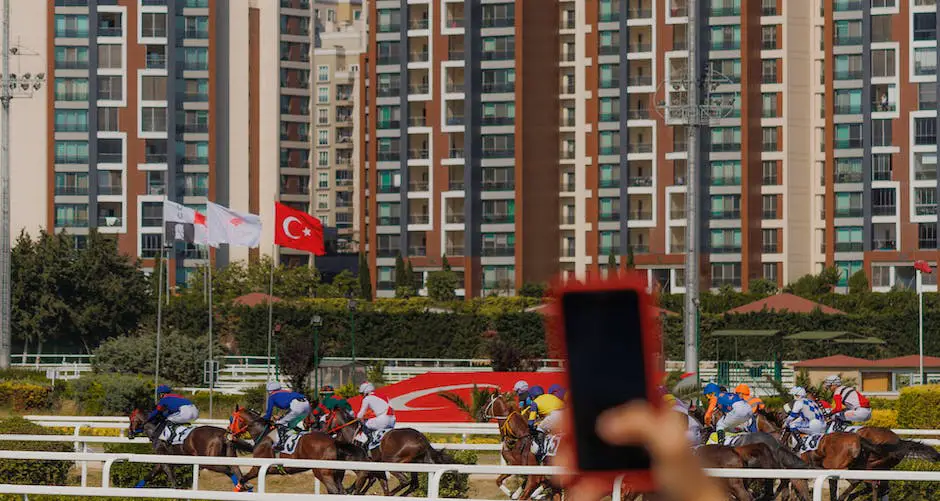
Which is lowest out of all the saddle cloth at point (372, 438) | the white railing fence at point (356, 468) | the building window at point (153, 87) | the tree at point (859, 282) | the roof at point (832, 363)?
the roof at point (832, 363)

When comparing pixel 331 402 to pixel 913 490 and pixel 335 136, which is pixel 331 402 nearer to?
pixel 913 490

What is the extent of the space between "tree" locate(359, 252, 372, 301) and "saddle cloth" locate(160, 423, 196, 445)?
208 feet

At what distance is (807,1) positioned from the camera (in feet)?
284

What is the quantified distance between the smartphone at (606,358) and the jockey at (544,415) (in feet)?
52.7

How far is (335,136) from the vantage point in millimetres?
132500

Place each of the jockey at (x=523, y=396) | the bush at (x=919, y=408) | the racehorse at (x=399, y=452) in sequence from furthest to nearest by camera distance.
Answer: the bush at (x=919, y=408) → the jockey at (x=523, y=396) → the racehorse at (x=399, y=452)

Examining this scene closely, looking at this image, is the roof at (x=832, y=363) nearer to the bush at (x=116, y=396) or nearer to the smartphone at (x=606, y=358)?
the bush at (x=116, y=396)

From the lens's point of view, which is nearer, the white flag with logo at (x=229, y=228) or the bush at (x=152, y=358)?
the white flag with logo at (x=229, y=228)

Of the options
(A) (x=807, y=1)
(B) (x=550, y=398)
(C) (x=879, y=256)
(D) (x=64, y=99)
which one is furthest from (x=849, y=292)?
(B) (x=550, y=398)

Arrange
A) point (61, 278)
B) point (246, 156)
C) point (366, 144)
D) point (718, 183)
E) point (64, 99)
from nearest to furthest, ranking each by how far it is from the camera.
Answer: point (61, 278) < point (718, 183) < point (64, 99) < point (246, 156) < point (366, 144)

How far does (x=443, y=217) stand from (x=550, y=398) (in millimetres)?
69142

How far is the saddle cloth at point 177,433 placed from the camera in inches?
814

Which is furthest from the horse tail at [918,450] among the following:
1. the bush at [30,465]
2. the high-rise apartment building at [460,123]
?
the high-rise apartment building at [460,123]

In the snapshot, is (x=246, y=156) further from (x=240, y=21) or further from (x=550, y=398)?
(x=550, y=398)
